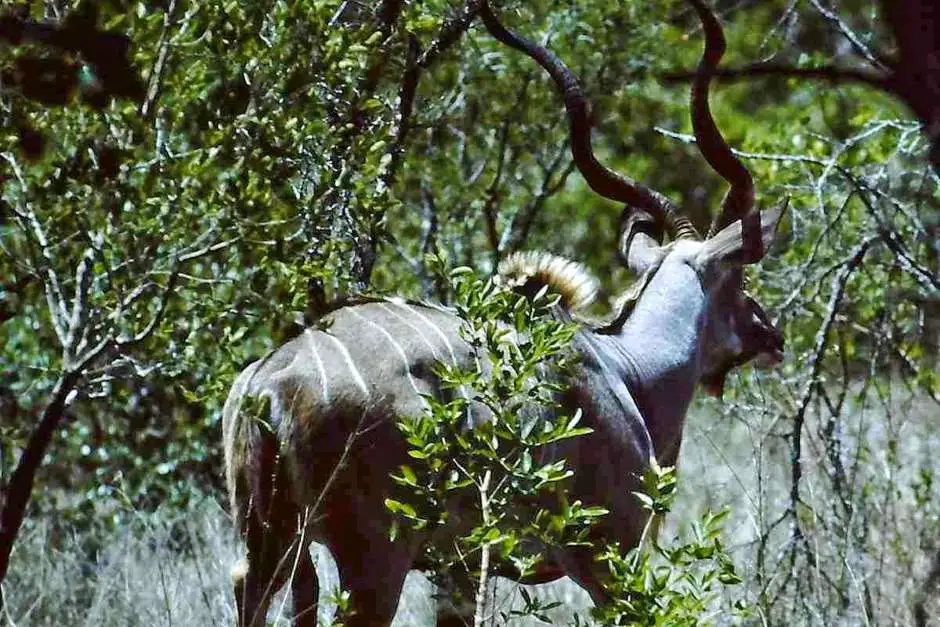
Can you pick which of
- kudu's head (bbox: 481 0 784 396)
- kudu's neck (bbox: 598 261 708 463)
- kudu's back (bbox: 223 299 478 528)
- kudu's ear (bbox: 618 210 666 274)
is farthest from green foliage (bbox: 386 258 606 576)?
kudu's ear (bbox: 618 210 666 274)

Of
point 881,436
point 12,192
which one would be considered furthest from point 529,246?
point 12,192

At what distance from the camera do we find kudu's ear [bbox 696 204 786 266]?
4.58m

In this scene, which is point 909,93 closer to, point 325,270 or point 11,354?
point 325,270

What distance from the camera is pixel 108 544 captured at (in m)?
5.86

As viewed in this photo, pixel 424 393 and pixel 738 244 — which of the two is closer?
pixel 424 393

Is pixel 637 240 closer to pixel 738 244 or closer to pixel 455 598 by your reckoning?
pixel 738 244

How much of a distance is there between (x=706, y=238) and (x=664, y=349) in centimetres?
53

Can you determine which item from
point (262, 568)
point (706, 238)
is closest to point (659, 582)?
point (262, 568)

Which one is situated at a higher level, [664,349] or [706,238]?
[706,238]

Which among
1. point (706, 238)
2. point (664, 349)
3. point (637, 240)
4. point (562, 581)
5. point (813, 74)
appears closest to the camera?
point (813, 74)

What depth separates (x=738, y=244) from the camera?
4590 millimetres

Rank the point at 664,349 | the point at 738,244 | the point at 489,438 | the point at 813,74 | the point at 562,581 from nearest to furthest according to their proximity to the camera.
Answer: the point at 813,74
the point at 489,438
the point at 664,349
the point at 738,244
the point at 562,581

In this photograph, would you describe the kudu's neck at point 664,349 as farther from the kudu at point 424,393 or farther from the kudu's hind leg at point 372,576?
the kudu's hind leg at point 372,576

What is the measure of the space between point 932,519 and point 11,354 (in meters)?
3.17
